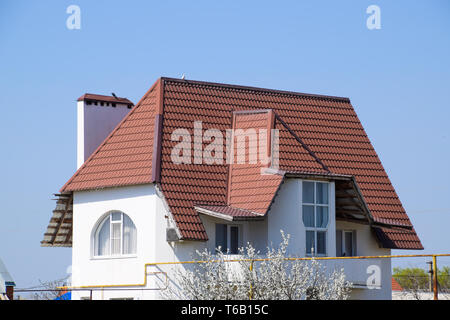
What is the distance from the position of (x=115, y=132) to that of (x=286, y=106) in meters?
7.21

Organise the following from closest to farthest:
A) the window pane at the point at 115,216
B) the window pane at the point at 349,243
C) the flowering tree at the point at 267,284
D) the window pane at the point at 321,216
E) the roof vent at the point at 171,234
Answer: the flowering tree at the point at 267,284
the roof vent at the point at 171,234
the window pane at the point at 321,216
the window pane at the point at 115,216
the window pane at the point at 349,243

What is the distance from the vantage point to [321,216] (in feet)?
113

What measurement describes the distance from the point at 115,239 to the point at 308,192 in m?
7.33

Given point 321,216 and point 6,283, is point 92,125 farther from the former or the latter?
point 321,216

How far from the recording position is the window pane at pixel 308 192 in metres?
34.2

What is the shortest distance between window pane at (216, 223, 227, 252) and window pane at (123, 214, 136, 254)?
3.03 meters

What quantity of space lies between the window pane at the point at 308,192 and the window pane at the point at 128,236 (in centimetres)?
631

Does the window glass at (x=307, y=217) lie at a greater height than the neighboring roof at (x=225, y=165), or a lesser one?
lesser

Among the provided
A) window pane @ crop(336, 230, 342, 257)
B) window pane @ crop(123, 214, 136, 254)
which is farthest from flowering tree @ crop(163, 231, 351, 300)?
window pane @ crop(336, 230, 342, 257)

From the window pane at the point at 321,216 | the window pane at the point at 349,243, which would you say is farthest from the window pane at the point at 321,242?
the window pane at the point at 349,243

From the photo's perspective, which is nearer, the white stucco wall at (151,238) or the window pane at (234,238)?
the white stucco wall at (151,238)

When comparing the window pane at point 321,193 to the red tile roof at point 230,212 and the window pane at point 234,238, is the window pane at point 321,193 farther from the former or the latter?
the window pane at point 234,238
